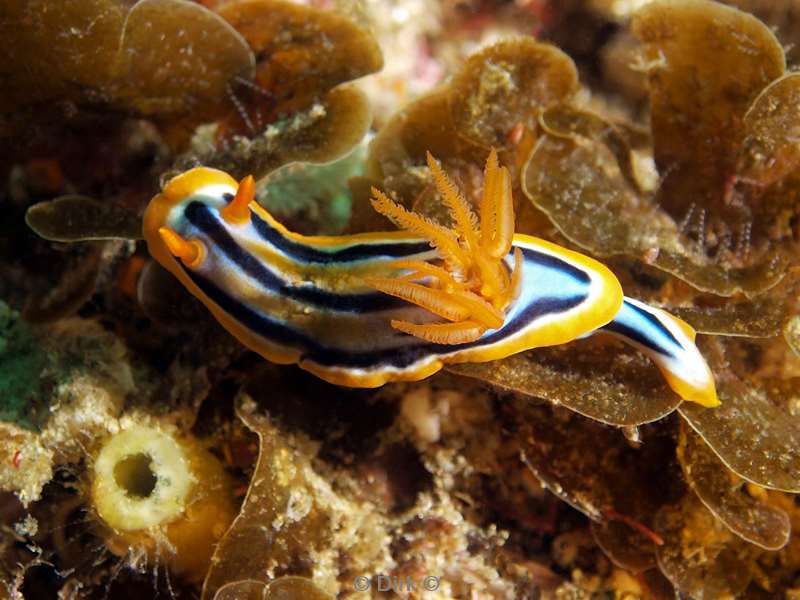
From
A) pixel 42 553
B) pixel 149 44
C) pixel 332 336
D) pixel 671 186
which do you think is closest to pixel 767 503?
pixel 671 186

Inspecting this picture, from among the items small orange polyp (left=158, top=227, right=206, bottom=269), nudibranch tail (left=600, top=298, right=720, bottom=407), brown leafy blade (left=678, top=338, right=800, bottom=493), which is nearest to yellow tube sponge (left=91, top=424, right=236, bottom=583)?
small orange polyp (left=158, top=227, right=206, bottom=269)

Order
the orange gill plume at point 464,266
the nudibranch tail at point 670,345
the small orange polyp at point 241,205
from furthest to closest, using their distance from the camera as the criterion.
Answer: the nudibranch tail at point 670,345 → the small orange polyp at point 241,205 → the orange gill plume at point 464,266

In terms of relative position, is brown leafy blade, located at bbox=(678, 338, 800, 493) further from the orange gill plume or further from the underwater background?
the orange gill plume

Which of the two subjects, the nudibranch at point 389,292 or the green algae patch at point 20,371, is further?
the green algae patch at point 20,371

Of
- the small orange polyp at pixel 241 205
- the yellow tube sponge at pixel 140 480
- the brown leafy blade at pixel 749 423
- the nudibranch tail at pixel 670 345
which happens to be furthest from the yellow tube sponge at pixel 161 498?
the brown leafy blade at pixel 749 423

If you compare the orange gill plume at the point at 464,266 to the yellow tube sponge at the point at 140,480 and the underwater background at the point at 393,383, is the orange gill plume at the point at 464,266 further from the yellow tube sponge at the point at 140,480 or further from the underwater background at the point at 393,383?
the yellow tube sponge at the point at 140,480

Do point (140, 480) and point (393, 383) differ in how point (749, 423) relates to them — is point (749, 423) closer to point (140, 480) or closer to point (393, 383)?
point (393, 383)

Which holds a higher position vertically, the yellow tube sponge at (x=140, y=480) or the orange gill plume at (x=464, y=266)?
the orange gill plume at (x=464, y=266)
